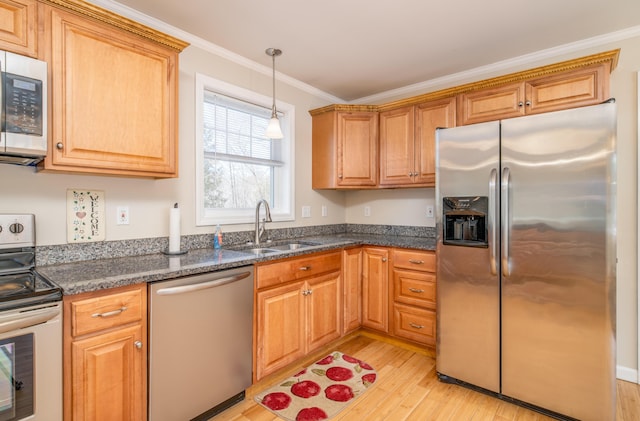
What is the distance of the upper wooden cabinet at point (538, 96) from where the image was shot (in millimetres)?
2098

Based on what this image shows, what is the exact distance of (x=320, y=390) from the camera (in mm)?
2178

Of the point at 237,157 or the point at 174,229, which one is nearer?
the point at 174,229

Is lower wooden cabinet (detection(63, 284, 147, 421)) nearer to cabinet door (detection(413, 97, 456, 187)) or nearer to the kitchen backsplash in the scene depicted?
the kitchen backsplash

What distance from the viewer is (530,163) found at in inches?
75.8

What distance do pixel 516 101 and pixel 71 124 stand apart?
276cm

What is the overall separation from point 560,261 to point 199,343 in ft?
6.75

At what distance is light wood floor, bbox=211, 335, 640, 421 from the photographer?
1.92 metres

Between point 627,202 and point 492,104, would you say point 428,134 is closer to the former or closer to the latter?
point 492,104

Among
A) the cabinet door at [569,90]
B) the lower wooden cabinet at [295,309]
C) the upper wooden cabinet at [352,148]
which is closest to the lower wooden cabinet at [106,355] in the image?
the lower wooden cabinet at [295,309]

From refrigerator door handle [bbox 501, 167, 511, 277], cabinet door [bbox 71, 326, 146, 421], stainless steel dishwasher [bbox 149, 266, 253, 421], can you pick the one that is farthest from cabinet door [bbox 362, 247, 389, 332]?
cabinet door [bbox 71, 326, 146, 421]

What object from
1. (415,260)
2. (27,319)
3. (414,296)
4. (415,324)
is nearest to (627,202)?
(415,260)

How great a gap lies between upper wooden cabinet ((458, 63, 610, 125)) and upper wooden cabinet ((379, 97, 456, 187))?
6.5 inches

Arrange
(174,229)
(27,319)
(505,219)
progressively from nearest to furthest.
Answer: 1. (27,319)
2. (505,219)
3. (174,229)

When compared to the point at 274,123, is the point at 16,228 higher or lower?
lower
